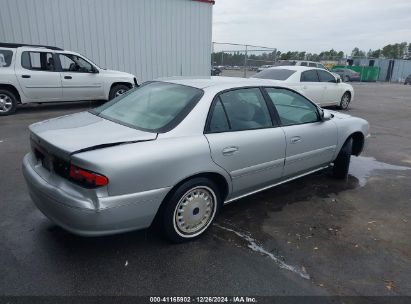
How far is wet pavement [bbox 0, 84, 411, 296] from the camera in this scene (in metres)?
2.63

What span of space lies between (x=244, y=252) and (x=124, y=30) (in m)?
12.1

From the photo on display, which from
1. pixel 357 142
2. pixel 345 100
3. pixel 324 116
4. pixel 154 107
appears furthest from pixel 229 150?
pixel 345 100

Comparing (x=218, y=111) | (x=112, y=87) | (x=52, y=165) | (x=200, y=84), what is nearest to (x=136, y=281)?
(x=52, y=165)

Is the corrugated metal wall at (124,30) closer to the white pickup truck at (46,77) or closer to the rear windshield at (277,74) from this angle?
the white pickup truck at (46,77)

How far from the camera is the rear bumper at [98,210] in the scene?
253cm

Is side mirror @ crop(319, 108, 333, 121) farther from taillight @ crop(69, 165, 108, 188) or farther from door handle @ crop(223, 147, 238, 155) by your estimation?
taillight @ crop(69, 165, 108, 188)

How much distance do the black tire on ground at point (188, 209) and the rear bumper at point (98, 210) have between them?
0.15 m

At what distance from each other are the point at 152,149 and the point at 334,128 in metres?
2.83

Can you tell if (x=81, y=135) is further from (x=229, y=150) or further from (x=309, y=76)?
(x=309, y=76)

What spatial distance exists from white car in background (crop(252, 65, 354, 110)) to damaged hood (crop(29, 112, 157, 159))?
292 inches

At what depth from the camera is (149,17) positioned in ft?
44.8

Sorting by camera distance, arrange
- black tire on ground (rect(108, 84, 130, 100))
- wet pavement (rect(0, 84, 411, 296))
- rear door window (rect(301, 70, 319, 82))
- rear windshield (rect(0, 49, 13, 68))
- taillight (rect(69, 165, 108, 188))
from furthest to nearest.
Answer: black tire on ground (rect(108, 84, 130, 100))
rear door window (rect(301, 70, 319, 82))
rear windshield (rect(0, 49, 13, 68))
wet pavement (rect(0, 84, 411, 296))
taillight (rect(69, 165, 108, 188))

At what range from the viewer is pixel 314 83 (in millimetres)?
10633

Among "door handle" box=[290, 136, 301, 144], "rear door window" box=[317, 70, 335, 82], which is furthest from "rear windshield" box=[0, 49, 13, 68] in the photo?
"rear door window" box=[317, 70, 335, 82]
